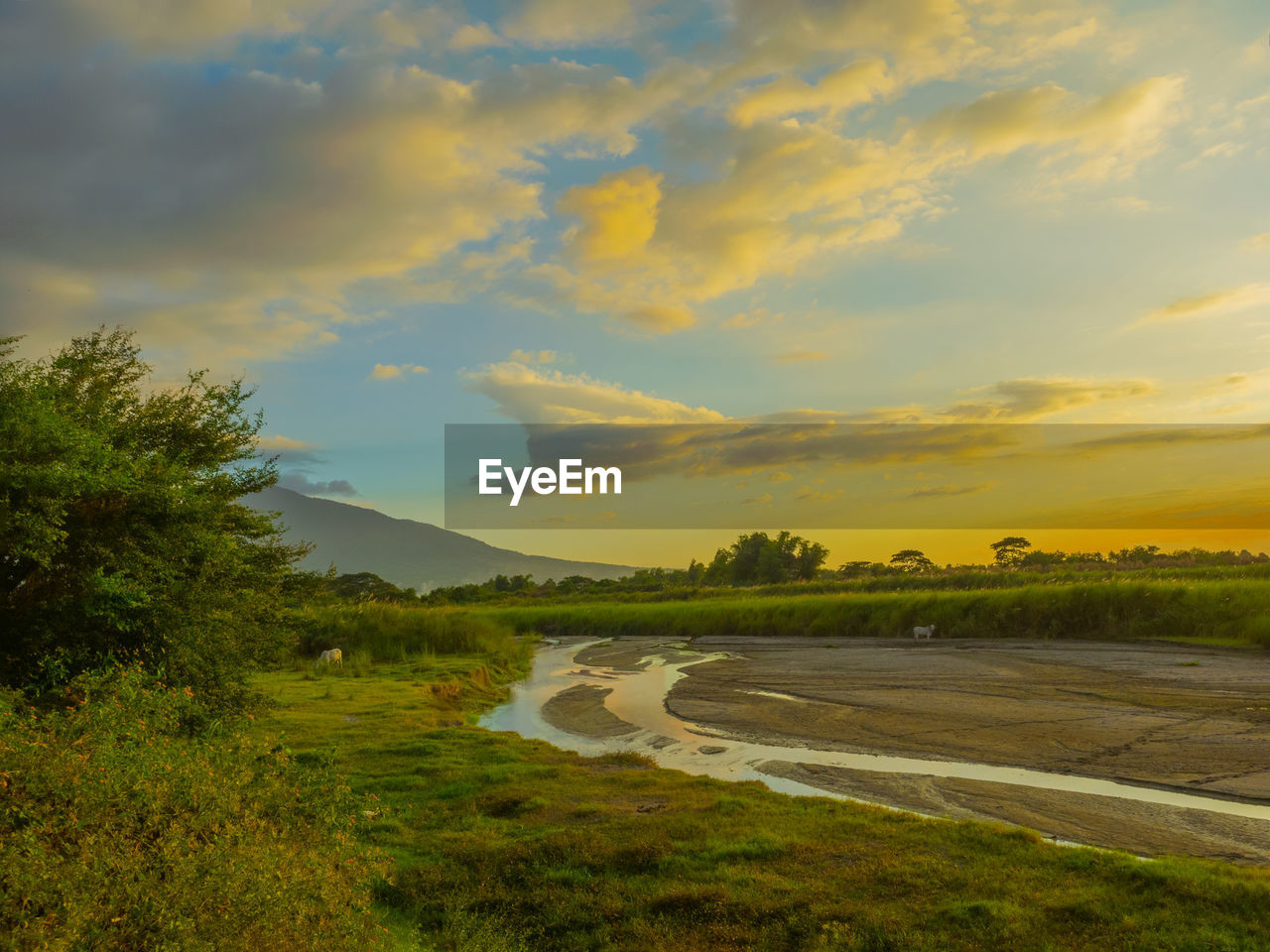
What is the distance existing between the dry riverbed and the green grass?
71.1 inches

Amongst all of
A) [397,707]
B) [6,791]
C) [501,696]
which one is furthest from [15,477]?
[501,696]

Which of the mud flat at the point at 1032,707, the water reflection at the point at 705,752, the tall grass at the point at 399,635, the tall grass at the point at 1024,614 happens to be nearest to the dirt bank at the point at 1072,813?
the water reflection at the point at 705,752

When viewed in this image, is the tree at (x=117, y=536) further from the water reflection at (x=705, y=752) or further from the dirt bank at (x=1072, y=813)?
the dirt bank at (x=1072, y=813)

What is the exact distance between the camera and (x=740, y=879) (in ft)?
24.1

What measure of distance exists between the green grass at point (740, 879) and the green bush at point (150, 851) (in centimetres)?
140

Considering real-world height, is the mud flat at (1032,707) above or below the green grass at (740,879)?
below

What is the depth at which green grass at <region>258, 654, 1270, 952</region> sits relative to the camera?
612 centimetres

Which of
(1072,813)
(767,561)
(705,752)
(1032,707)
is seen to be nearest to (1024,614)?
(1032,707)

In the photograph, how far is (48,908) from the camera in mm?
4039

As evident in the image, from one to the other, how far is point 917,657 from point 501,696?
557 inches

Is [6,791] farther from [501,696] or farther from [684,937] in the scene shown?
[501,696]

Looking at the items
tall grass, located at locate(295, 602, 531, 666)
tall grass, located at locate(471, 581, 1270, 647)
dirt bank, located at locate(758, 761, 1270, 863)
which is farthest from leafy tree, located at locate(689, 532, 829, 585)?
dirt bank, located at locate(758, 761, 1270, 863)

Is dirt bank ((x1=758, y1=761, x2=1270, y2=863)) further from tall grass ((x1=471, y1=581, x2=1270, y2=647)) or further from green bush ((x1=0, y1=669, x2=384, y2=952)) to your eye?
tall grass ((x1=471, y1=581, x2=1270, y2=647))

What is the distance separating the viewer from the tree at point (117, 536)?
8.35 meters
